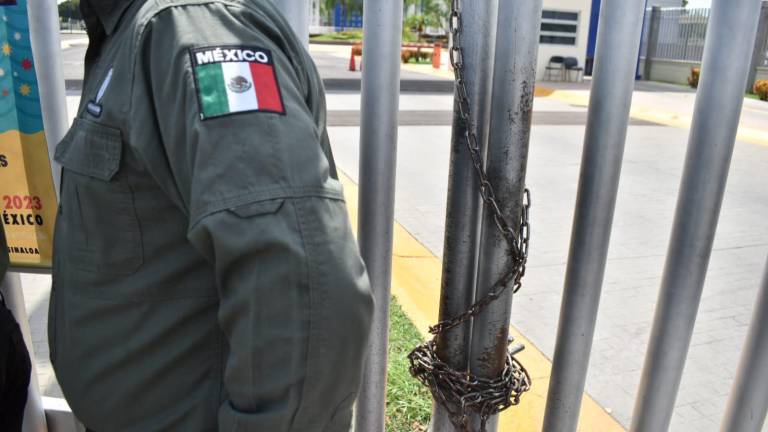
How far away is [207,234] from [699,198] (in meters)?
1.27

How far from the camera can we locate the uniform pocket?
3.72ft

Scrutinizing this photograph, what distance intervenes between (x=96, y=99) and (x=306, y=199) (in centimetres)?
47

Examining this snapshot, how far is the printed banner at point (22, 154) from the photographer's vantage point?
1.90 meters

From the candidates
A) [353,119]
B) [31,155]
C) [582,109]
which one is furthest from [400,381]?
[582,109]

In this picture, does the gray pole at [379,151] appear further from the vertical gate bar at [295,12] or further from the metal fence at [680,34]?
the metal fence at [680,34]

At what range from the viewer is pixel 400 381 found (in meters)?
3.25

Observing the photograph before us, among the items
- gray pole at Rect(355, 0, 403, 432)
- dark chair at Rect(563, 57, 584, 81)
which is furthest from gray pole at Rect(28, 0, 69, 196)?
dark chair at Rect(563, 57, 584, 81)

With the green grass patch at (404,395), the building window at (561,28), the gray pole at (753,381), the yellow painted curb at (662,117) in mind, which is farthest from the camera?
the building window at (561,28)

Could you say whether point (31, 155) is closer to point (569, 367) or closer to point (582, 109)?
point (569, 367)

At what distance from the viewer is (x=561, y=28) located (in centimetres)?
2142

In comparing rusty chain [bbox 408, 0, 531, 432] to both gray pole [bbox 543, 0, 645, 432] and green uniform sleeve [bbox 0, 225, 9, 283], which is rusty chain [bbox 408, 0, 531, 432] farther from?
green uniform sleeve [bbox 0, 225, 9, 283]

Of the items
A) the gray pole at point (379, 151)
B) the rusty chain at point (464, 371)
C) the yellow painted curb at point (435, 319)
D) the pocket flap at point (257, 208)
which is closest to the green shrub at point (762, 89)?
the yellow painted curb at point (435, 319)

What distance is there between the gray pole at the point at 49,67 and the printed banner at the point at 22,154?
0.07m

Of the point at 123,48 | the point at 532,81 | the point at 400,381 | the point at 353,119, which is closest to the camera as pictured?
the point at 123,48
